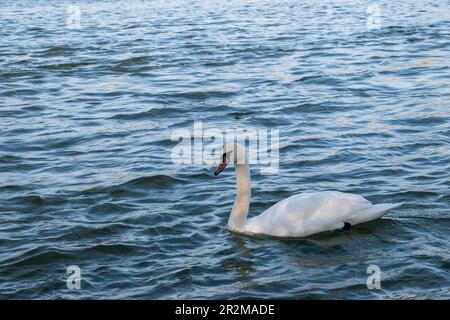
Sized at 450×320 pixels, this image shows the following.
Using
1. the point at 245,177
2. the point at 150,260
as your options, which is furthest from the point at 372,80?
the point at 150,260

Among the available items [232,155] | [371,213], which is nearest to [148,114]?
[232,155]

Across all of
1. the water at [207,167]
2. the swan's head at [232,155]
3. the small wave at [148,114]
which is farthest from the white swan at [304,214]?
the small wave at [148,114]

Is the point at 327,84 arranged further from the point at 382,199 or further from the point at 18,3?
the point at 18,3

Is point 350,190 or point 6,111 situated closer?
point 350,190

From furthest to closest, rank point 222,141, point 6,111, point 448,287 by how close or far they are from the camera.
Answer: point 6,111 → point 222,141 → point 448,287

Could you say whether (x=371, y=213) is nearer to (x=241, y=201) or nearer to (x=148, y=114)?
(x=241, y=201)

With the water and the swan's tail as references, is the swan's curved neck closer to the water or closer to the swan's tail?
the water

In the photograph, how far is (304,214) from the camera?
10.5 meters

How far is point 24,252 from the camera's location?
10.2 m

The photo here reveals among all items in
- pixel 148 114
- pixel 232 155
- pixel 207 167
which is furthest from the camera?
pixel 148 114

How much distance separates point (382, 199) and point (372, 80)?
7032 millimetres

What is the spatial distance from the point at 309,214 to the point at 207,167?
3031 millimetres
